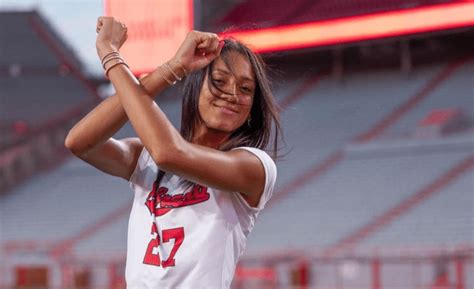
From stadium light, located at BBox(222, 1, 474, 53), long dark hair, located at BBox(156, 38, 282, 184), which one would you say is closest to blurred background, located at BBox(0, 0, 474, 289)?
stadium light, located at BBox(222, 1, 474, 53)

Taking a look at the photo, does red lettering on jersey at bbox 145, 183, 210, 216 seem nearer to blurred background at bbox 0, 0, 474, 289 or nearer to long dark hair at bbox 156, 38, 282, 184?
long dark hair at bbox 156, 38, 282, 184

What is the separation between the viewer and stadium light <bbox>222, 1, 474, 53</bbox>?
42.8 ft

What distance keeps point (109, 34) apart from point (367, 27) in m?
12.1

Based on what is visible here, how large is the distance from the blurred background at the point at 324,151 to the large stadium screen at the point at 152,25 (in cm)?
2

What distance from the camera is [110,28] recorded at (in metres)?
1.94

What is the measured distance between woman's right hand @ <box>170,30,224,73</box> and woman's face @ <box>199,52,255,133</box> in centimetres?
10

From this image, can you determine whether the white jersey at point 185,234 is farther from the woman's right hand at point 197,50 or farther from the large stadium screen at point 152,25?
the large stadium screen at point 152,25

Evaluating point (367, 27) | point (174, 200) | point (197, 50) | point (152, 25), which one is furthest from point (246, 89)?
point (152, 25)

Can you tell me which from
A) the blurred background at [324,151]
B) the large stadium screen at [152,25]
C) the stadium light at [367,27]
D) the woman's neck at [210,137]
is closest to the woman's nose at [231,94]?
the woman's neck at [210,137]

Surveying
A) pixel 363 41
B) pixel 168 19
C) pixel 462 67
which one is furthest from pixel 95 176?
pixel 462 67

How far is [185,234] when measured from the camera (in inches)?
79.5

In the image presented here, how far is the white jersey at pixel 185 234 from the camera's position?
78.9 inches

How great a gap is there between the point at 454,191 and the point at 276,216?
2.51 m

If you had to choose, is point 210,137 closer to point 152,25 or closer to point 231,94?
point 231,94
